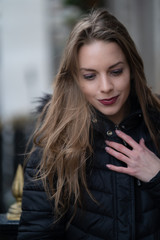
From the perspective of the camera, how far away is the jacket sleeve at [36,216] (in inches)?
76.6

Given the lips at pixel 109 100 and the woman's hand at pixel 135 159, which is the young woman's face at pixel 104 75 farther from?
the woman's hand at pixel 135 159

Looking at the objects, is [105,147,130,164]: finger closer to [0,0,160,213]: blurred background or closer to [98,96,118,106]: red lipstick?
[98,96,118,106]: red lipstick

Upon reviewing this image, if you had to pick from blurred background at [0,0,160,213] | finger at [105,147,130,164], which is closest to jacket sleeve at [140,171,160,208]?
finger at [105,147,130,164]

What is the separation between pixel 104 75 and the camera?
1840 millimetres

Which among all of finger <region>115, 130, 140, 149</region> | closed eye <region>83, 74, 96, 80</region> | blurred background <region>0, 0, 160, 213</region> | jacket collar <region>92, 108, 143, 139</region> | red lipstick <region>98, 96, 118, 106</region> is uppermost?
blurred background <region>0, 0, 160, 213</region>

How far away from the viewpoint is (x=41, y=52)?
41.4 feet

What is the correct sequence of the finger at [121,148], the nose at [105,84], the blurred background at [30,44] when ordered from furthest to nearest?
the blurred background at [30,44]
the finger at [121,148]
the nose at [105,84]

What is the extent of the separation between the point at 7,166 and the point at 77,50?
321 cm

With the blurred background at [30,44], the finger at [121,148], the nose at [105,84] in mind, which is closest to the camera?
the nose at [105,84]

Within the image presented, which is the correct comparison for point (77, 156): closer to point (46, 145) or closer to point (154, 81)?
point (46, 145)

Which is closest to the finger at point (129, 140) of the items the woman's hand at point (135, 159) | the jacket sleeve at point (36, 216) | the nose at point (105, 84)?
the woman's hand at point (135, 159)

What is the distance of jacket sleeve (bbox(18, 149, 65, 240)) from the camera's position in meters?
1.95

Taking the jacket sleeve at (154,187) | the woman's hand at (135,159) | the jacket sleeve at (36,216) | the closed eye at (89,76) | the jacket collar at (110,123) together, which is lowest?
the jacket sleeve at (36,216)

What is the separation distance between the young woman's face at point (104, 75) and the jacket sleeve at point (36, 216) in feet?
1.81
